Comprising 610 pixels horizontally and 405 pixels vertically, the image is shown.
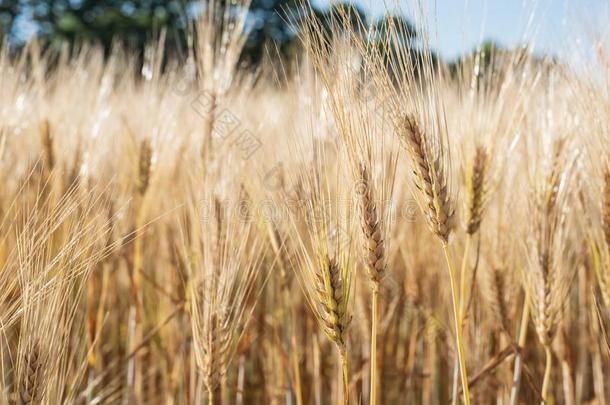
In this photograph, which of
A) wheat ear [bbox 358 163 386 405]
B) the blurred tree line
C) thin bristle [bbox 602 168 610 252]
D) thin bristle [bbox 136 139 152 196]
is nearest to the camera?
wheat ear [bbox 358 163 386 405]

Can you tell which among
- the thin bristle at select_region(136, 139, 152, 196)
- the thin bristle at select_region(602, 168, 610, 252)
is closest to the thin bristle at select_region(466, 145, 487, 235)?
the thin bristle at select_region(602, 168, 610, 252)

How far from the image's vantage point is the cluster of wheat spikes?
92 cm

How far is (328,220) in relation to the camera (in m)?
0.99

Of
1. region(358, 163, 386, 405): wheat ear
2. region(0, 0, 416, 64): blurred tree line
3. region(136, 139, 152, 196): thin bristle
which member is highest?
region(0, 0, 416, 64): blurred tree line

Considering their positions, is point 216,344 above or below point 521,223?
below

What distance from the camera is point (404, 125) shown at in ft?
3.02

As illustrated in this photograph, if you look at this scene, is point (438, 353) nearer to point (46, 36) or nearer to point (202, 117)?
point (202, 117)

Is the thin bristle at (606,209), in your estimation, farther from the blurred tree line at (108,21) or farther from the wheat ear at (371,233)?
the blurred tree line at (108,21)

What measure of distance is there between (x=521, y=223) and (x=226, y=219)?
0.63 meters

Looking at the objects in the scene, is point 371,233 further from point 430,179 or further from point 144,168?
point 144,168

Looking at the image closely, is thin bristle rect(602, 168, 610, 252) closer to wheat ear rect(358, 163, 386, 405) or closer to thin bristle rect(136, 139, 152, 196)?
wheat ear rect(358, 163, 386, 405)

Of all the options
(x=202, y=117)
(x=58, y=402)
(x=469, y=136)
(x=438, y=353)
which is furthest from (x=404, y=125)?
(x=438, y=353)

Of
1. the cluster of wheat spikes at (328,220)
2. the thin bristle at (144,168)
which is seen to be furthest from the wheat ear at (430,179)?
the thin bristle at (144,168)

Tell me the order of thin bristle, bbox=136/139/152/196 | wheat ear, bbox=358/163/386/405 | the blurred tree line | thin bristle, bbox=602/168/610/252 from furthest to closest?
the blurred tree line → thin bristle, bbox=136/139/152/196 → thin bristle, bbox=602/168/610/252 → wheat ear, bbox=358/163/386/405
